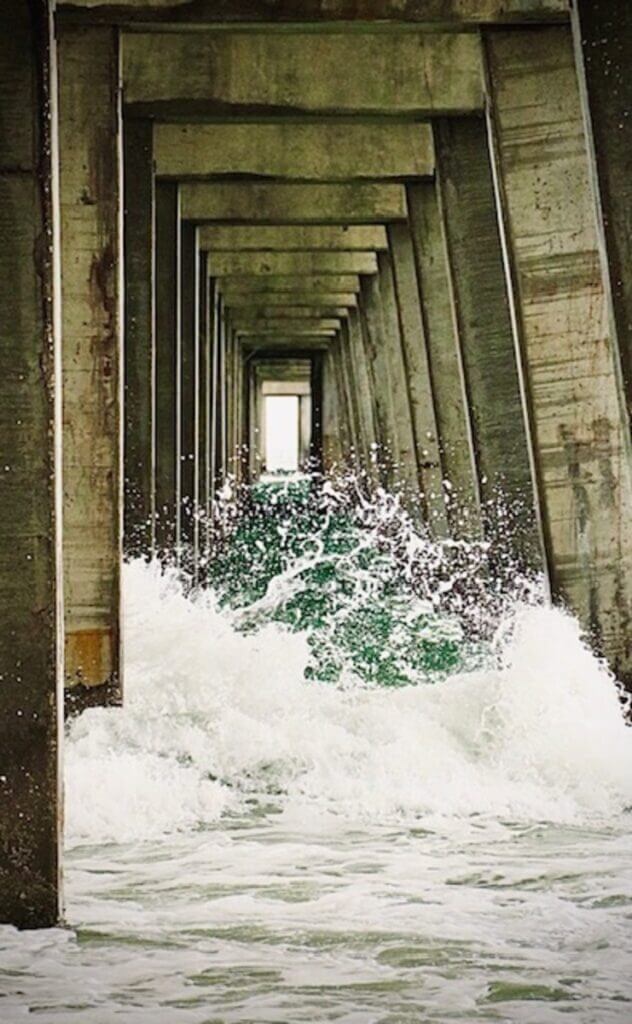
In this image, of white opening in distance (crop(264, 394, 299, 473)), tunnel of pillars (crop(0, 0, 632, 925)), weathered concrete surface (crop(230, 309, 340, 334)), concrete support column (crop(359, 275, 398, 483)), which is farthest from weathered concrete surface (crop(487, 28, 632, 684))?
white opening in distance (crop(264, 394, 299, 473))

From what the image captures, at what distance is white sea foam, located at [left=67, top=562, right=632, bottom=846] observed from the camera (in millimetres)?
6734

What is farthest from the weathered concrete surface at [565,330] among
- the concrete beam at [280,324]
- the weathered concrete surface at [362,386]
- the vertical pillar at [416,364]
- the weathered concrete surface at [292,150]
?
the concrete beam at [280,324]

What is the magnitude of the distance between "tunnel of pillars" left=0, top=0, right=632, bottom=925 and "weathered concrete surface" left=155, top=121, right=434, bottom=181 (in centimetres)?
2

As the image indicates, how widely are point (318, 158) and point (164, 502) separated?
8.78 feet

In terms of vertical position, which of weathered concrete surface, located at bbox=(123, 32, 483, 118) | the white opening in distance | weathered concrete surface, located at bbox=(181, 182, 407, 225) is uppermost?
the white opening in distance

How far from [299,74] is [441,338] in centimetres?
398

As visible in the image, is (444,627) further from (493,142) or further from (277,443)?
(277,443)

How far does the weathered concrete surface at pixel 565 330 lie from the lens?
810cm

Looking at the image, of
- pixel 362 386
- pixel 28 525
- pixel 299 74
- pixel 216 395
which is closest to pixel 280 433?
pixel 362 386

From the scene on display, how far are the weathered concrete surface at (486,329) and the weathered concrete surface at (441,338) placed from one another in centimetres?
293

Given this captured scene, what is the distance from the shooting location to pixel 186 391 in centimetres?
1465

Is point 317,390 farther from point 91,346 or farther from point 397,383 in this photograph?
point 91,346

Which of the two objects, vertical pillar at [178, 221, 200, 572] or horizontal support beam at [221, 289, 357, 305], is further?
horizontal support beam at [221, 289, 357, 305]

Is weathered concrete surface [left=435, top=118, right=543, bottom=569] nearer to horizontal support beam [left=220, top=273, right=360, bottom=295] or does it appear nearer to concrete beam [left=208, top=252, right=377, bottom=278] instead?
concrete beam [left=208, top=252, right=377, bottom=278]
